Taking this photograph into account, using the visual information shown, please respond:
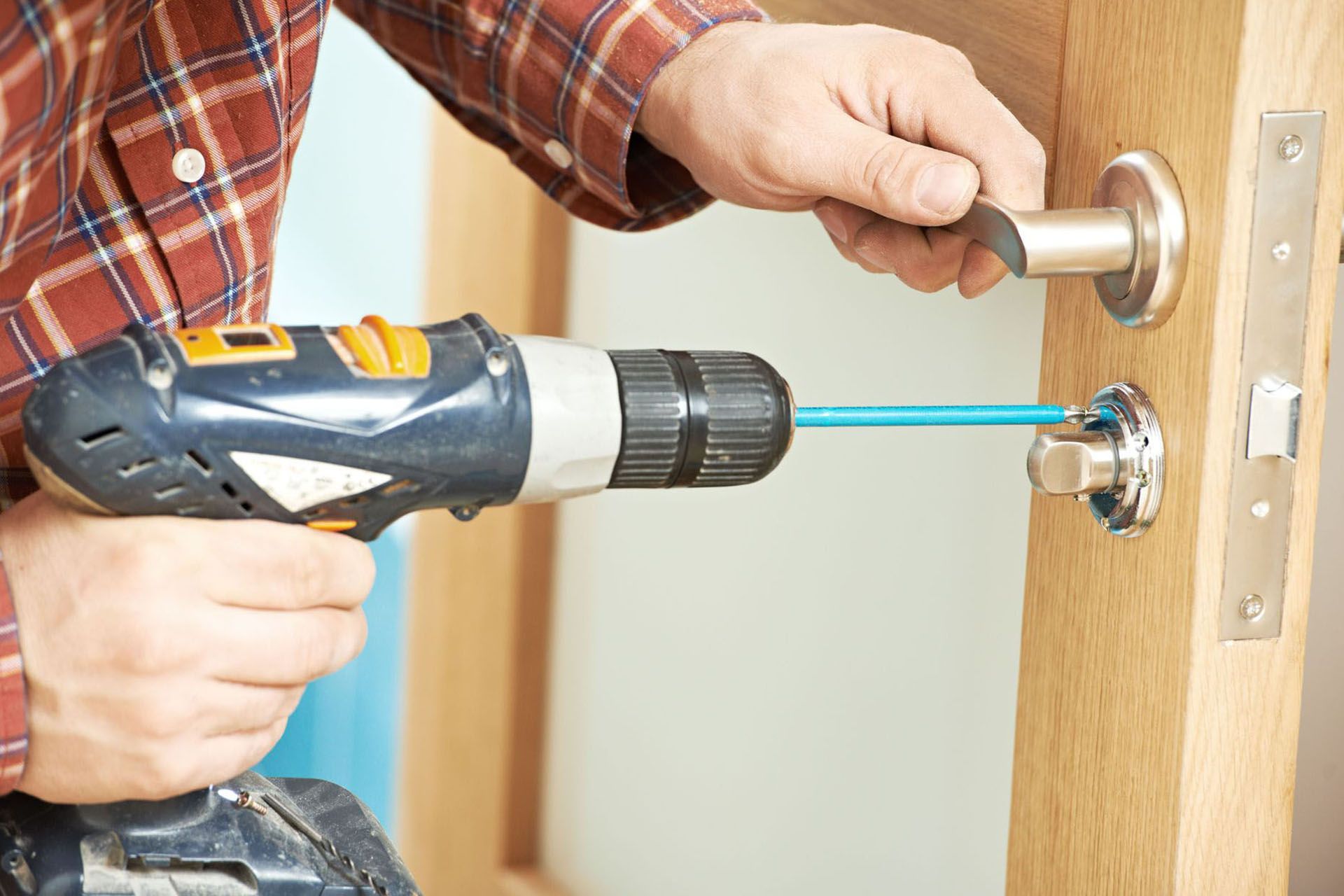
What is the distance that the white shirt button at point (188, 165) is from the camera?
57 cm

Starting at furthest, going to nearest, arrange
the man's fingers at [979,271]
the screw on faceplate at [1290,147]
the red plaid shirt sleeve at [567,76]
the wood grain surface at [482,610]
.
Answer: the wood grain surface at [482,610]
the red plaid shirt sleeve at [567,76]
the man's fingers at [979,271]
the screw on faceplate at [1290,147]

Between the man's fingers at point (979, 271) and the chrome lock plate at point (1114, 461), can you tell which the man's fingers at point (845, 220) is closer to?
the man's fingers at point (979, 271)

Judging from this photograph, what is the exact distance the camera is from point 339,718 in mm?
1463

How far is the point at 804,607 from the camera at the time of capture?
2.69ft

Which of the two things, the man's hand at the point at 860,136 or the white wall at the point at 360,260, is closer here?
the man's hand at the point at 860,136

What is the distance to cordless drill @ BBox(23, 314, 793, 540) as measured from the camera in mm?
418

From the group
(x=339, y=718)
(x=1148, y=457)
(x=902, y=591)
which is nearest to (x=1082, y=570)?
(x=1148, y=457)

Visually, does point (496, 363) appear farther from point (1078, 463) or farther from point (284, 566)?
point (1078, 463)

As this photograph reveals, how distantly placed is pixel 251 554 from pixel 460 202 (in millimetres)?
858

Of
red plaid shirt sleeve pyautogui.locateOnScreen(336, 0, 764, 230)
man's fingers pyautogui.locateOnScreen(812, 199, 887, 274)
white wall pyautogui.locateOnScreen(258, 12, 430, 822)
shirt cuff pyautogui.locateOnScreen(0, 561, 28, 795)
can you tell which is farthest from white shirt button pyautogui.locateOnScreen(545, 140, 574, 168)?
white wall pyautogui.locateOnScreen(258, 12, 430, 822)

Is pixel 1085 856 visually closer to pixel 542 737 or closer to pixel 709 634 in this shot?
pixel 709 634

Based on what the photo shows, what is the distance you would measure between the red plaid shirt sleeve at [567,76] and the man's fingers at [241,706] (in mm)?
338

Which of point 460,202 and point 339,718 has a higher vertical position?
point 460,202

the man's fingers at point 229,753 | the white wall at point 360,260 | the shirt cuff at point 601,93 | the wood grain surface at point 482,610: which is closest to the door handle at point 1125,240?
the shirt cuff at point 601,93
